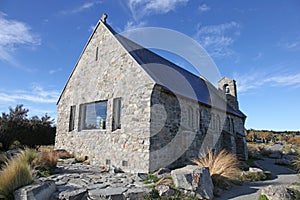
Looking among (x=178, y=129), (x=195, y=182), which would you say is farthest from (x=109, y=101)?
(x=195, y=182)

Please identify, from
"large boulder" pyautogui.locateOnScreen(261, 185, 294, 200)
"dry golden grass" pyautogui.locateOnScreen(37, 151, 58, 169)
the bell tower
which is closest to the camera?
"large boulder" pyautogui.locateOnScreen(261, 185, 294, 200)

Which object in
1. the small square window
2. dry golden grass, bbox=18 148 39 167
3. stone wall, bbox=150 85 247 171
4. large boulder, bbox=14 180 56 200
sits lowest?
large boulder, bbox=14 180 56 200

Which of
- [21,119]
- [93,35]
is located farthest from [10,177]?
[21,119]

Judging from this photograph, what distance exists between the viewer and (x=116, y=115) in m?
10.1

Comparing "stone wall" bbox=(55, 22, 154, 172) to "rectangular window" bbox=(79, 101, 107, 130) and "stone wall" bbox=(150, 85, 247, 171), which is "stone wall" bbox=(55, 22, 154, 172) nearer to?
"rectangular window" bbox=(79, 101, 107, 130)

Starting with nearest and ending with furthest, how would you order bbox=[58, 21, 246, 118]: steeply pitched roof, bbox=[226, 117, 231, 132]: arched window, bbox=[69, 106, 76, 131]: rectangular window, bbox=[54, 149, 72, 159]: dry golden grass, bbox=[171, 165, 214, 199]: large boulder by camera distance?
bbox=[171, 165, 214, 199]: large boulder → bbox=[58, 21, 246, 118]: steeply pitched roof → bbox=[54, 149, 72, 159]: dry golden grass → bbox=[69, 106, 76, 131]: rectangular window → bbox=[226, 117, 231, 132]: arched window

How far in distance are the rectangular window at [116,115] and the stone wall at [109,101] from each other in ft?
0.66

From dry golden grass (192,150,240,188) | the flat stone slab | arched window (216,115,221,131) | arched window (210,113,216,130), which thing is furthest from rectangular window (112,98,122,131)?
arched window (216,115,221,131)

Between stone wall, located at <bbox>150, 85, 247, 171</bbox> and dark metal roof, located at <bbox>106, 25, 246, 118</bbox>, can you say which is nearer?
stone wall, located at <bbox>150, 85, 247, 171</bbox>

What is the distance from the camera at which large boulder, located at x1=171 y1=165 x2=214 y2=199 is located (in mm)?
5879

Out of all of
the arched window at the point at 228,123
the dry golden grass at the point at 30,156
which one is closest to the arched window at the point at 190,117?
the arched window at the point at 228,123

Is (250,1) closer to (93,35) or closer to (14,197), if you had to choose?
(93,35)

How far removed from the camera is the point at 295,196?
5.86 m

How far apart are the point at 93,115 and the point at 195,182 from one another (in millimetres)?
7404
